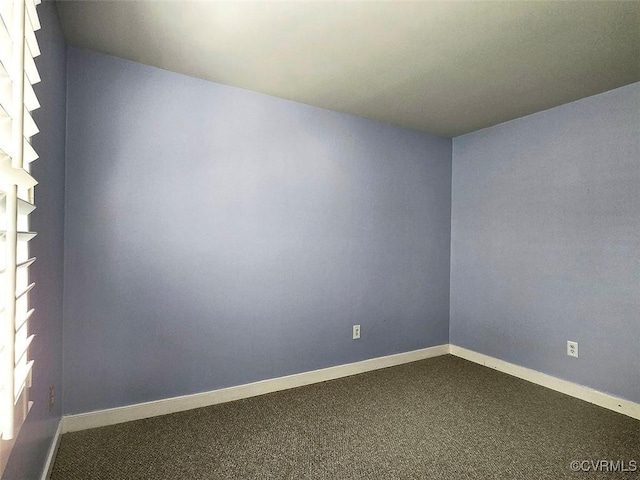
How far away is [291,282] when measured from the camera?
276 centimetres

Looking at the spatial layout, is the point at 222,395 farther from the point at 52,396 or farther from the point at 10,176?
the point at 10,176

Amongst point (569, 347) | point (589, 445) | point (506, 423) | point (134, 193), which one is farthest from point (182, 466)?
point (569, 347)

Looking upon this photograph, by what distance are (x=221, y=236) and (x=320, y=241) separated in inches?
32.2

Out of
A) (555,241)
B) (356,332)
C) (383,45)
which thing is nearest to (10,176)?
(383,45)

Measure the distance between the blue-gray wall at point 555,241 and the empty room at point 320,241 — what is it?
0.02 m

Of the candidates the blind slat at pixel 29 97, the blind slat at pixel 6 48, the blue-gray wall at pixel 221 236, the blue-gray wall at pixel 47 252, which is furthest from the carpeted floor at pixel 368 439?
the blind slat at pixel 6 48

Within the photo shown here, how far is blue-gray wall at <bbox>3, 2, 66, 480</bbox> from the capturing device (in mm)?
1388

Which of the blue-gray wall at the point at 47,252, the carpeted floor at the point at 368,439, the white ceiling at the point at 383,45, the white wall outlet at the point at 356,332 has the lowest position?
the carpeted floor at the point at 368,439

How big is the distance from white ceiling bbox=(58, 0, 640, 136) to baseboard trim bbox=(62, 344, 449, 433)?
2162mm

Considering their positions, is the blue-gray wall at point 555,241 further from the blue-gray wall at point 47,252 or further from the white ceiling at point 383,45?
the blue-gray wall at point 47,252

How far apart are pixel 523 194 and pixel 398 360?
72.8 inches

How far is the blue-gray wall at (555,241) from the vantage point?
94.9 inches

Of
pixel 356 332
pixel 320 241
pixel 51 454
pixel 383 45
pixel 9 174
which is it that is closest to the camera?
pixel 9 174

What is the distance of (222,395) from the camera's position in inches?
97.3
